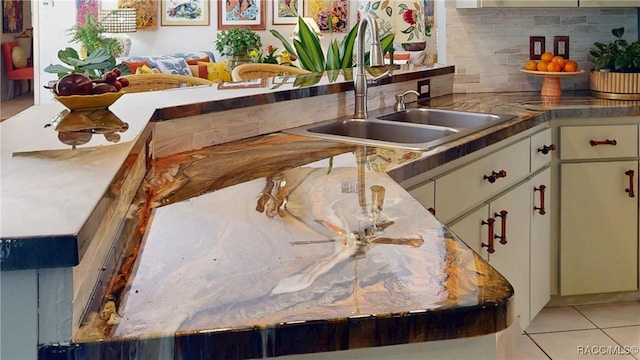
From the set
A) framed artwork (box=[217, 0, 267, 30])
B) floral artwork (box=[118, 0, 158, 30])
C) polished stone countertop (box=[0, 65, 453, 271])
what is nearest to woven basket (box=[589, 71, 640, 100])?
polished stone countertop (box=[0, 65, 453, 271])

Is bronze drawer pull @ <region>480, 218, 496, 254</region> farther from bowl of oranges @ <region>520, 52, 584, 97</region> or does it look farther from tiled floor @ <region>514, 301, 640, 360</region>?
bowl of oranges @ <region>520, 52, 584, 97</region>

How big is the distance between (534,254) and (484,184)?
24.1 inches

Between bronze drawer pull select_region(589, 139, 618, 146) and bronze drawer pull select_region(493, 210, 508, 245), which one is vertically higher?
bronze drawer pull select_region(589, 139, 618, 146)

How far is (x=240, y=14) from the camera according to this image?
997 centimetres

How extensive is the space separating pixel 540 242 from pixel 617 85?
970 mm

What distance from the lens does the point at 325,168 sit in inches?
71.8

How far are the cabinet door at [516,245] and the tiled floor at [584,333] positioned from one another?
11 cm

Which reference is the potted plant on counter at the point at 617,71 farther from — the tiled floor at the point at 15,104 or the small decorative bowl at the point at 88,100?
the tiled floor at the point at 15,104

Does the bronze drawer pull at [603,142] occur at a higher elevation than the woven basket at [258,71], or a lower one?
lower

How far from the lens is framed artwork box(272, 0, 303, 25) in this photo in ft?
33.1

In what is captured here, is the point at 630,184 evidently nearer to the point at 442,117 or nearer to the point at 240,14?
the point at 442,117

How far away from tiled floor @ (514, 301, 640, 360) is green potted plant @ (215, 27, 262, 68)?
6.85 meters

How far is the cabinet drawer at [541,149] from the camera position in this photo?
2.81 metres


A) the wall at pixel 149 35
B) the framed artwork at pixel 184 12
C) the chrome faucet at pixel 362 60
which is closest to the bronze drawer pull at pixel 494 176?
the chrome faucet at pixel 362 60
